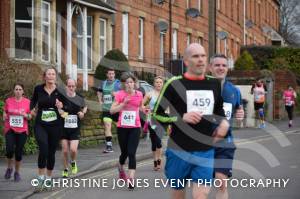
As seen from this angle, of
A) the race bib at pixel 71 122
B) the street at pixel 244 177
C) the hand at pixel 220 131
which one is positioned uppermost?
the hand at pixel 220 131

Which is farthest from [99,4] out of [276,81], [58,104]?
[58,104]

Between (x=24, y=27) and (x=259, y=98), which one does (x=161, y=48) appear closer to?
(x=259, y=98)

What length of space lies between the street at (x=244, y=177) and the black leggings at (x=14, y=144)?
1.21 metres

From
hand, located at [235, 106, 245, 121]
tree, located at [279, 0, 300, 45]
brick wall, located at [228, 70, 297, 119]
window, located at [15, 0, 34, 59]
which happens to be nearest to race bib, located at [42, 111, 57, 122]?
hand, located at [235, 106, 245, 121]

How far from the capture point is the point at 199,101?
785 centimetres

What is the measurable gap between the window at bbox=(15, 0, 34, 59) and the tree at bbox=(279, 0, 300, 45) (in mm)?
80875

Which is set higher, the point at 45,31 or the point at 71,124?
the point at 45,31

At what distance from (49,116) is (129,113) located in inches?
57.3

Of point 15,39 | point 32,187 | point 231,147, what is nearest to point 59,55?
point 15,39

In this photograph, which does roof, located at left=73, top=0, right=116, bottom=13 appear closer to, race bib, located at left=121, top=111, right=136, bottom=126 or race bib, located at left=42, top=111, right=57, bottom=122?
race bib, located at left=121, top=111, right=136, bottom=126

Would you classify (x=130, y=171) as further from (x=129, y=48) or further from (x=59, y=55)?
(x=129, y=48)

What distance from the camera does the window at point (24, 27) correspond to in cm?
2416

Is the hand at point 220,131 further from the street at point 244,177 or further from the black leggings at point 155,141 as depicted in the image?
the black leggings at point 155,141

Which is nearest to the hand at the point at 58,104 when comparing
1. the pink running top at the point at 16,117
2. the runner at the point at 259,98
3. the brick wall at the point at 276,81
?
the pink running top at the point at 16,117
